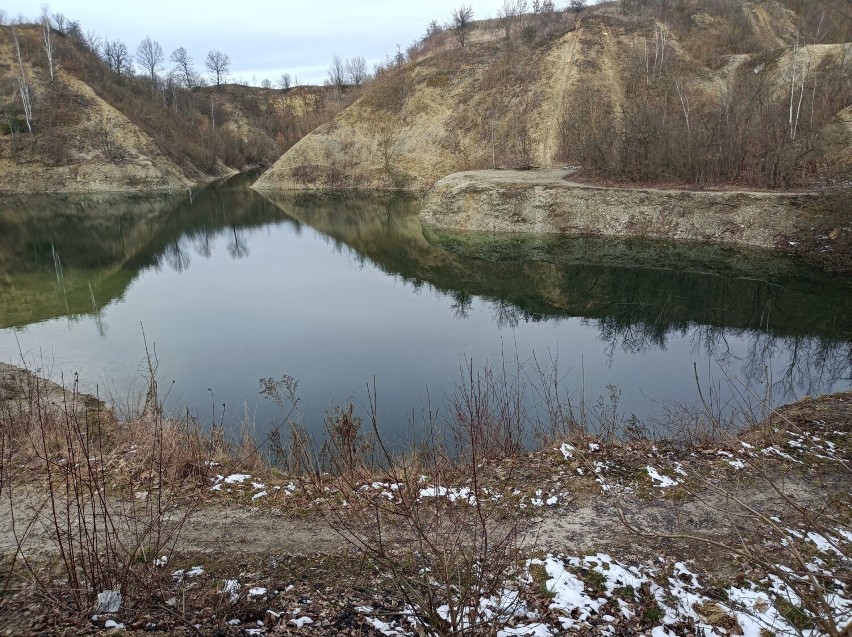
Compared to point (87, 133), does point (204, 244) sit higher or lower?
lower

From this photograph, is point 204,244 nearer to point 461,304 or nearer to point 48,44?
point 461,304

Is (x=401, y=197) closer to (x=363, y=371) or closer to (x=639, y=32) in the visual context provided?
(x=639, y=32)

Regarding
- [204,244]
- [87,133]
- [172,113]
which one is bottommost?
[204,244]

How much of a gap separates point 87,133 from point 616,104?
62.2 metres

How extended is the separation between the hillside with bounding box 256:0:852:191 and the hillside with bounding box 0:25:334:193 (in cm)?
1527

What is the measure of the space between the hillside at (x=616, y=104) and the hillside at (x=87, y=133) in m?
15.3

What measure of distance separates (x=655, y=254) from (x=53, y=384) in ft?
89.8

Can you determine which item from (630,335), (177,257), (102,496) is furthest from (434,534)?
(177,257)

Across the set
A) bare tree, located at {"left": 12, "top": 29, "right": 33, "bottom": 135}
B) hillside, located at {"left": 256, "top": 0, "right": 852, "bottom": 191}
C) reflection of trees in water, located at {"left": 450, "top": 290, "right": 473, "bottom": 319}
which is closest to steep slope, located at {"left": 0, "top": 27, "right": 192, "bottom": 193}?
bare tree, located at {"left": 12, "top": 29, "right": 33, "bottom": 135}

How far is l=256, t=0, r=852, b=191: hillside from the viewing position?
33.6 meters

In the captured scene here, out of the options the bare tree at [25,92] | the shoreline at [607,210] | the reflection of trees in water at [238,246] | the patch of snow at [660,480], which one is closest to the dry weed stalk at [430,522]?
the patch of snow at [660,480]

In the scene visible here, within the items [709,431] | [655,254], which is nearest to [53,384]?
[709,431]

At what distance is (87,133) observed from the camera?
6756cm

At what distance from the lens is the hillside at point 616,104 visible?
33625 millimetres
